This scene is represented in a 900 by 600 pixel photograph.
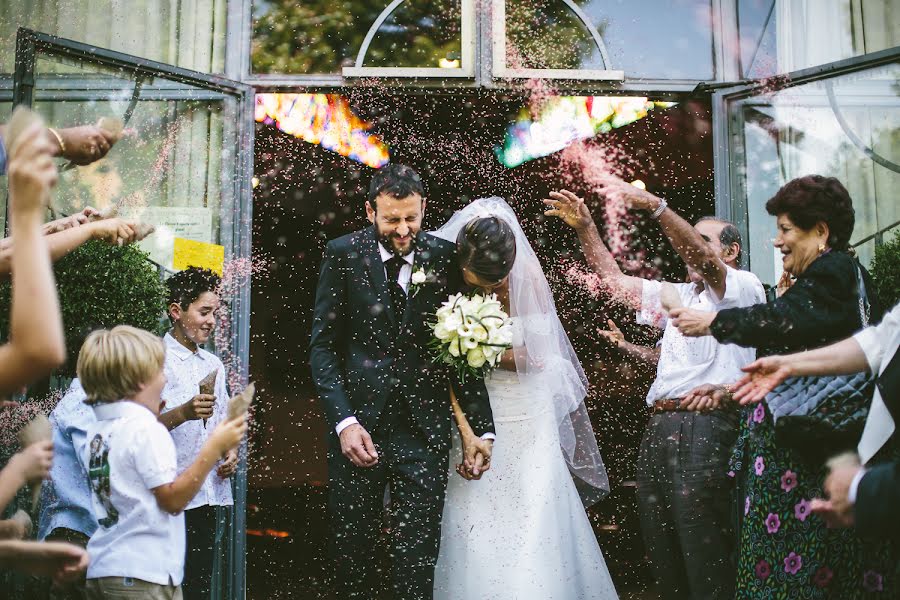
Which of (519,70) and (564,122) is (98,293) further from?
(564,122)

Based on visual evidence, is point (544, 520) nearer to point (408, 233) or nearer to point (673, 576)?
point (673, 576)

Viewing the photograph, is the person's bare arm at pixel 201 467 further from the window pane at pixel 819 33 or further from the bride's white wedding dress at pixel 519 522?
the window pane at pixel 819 33

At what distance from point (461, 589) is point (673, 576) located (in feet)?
3.16

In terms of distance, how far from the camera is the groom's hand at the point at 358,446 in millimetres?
3352

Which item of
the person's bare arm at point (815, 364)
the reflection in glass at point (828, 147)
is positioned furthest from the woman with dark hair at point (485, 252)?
the reflection in glass at point (828, 147)

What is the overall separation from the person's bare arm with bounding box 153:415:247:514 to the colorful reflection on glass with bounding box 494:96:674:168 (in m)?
4.71

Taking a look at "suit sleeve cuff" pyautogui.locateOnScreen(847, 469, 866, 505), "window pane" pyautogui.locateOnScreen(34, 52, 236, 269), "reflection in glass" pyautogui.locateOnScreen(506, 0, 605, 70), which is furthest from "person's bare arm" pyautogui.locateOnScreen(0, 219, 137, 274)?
"reflection in glass" pyautogui.locateOnScreen(506, 0, 605, 70)

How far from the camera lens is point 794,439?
291 cm

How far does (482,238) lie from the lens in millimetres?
3848

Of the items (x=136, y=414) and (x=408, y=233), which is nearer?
(x=136, y=414)

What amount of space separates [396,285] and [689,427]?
54.7 inches

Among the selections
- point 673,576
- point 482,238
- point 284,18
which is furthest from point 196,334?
point 673,576

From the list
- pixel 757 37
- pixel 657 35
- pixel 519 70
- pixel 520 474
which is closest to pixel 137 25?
pixel 519 70

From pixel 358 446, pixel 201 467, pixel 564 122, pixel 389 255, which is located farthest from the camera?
pixel 564 122
